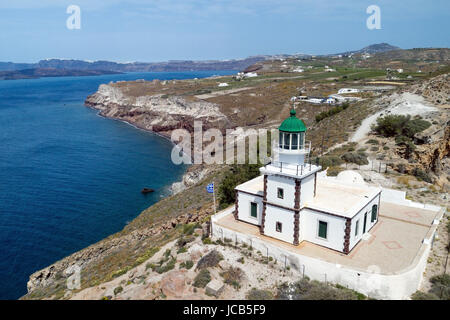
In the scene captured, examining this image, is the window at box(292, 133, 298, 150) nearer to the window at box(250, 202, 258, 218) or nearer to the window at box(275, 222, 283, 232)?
the window at box(275, 222, 283, 232)

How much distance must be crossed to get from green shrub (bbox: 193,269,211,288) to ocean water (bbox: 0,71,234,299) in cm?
2225

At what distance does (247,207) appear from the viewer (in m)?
22.5

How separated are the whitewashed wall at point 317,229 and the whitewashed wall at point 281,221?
660 mm

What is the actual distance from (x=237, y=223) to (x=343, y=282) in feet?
27.5

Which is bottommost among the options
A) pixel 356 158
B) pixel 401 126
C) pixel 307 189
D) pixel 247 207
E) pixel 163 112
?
pixel 247 207

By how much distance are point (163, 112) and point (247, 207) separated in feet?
288

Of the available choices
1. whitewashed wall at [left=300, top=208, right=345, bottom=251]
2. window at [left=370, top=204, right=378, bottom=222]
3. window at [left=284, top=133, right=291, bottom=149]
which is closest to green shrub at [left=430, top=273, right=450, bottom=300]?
whitewashed wall at [left=300, top=208, right=345, bottom=251]

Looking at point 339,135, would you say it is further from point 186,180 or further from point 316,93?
point 316,93

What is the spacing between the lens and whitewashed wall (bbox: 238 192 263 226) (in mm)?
21828

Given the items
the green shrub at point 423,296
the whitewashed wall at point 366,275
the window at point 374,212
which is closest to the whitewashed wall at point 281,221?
the whitewashed wall at point 366,275

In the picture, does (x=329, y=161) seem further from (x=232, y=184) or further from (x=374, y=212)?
(x=374, y=212)

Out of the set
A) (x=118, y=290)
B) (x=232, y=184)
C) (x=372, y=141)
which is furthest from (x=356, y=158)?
(x=118, y=290)
